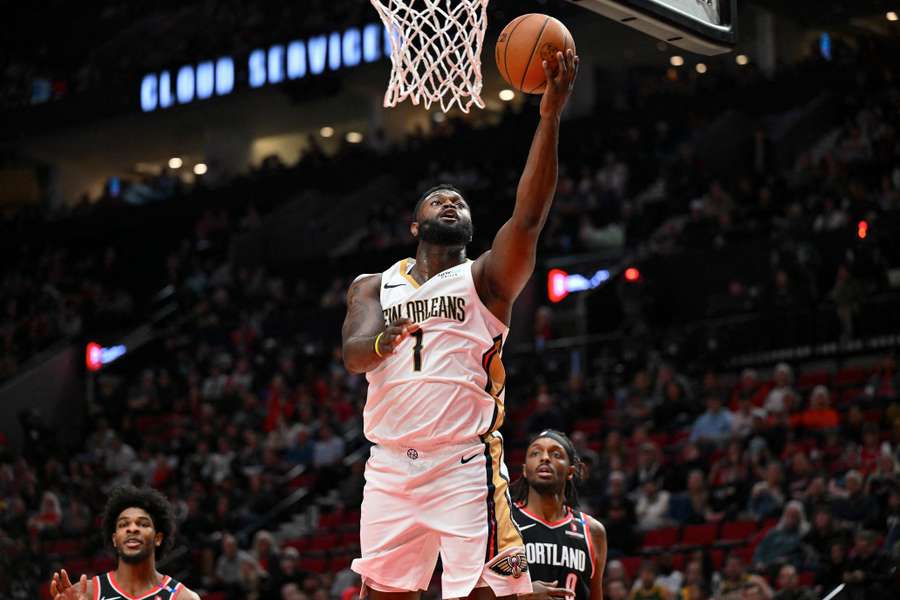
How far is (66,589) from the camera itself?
18.7ft

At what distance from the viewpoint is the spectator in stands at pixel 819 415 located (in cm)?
1355

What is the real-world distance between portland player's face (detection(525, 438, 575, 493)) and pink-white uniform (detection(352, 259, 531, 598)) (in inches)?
60.6

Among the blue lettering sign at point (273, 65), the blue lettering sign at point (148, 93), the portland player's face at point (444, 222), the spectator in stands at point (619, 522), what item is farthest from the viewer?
the blue lettering sign at point (148, 93)

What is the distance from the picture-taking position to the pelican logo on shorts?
5281 mm

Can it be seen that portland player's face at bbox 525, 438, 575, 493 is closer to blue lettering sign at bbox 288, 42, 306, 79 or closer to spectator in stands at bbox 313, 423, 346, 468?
spectator in stands at bbox 313, 423, 346, 468

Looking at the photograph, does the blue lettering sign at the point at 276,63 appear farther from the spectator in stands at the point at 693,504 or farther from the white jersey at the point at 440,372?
the white jersey at the point at 440,372

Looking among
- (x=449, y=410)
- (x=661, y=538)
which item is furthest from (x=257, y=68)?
(x=449, y=410)

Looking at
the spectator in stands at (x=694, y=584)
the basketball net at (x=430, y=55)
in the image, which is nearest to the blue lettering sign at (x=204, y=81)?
the spectator in stands at (x=694, y=584)

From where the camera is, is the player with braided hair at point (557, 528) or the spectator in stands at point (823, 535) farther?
the spectator in stands at point (823, 535)

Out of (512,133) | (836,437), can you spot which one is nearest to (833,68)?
(512,133)

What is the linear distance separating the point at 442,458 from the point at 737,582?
6016 millimetres

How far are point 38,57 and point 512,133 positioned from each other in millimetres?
13223

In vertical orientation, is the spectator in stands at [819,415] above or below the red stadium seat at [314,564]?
above

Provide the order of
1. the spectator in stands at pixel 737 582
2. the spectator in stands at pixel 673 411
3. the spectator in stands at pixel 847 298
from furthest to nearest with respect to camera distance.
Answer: the spectator in stands at pixel 847 298 → the spectator in stands at pixel 673 411 → the spectator in stands at pixel 737 582
